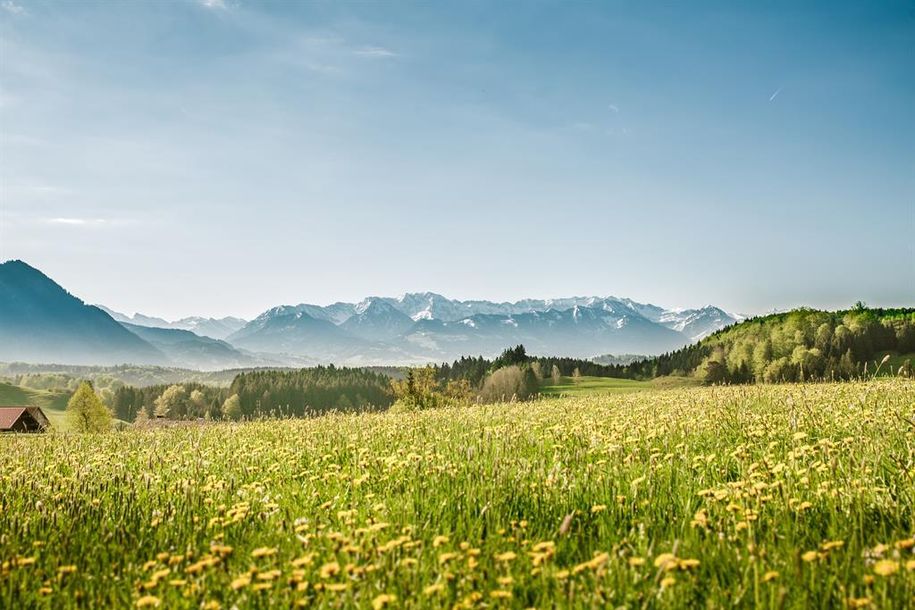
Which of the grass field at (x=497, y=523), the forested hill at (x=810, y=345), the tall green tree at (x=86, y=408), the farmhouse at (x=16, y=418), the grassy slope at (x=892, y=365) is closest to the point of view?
the grass field at (x=497, y=523)

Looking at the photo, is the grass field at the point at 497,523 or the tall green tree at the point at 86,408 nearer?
the grass field at the point at 497,523

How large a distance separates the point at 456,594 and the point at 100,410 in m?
80.9

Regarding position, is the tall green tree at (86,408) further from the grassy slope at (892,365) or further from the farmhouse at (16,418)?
the grassy slope at (892,365)

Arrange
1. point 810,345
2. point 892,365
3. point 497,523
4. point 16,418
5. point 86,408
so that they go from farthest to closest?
point 810,345 < point 16,418 < point 86,408 < point 892,365 < point 497,523

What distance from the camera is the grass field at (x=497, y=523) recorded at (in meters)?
3.82

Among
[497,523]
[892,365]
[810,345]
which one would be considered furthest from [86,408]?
[810,345]

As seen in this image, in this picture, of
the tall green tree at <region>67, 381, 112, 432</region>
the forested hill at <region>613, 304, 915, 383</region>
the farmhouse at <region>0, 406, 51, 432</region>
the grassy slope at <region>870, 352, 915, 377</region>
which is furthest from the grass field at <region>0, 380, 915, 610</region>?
the forested hill at <region>613, 304, 915, 383</region>

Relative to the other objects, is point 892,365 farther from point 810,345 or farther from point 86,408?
point 810,345

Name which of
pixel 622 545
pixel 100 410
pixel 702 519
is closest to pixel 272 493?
pixel 622 545

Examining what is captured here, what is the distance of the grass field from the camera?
12.5 ft

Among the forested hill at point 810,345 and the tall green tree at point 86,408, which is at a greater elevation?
the forested hill at point 810,345

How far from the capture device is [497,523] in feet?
17.4

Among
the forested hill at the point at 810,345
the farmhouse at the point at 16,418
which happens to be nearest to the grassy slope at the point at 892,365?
the forested hill at the point at 810,345

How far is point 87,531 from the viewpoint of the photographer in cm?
552
